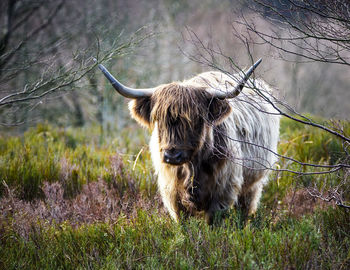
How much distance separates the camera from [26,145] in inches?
233

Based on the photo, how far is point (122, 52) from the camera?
14.2 ft

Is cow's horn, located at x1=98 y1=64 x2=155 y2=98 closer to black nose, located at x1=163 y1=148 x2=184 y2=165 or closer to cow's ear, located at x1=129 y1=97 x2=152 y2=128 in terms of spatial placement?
cow's ear, located at x1=129 y1=97 x2=152 y2=128

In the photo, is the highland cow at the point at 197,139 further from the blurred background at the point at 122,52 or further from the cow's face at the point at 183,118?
the blurred background at the point at 122,52

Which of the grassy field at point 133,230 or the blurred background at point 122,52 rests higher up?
the blurred background at point 122,52

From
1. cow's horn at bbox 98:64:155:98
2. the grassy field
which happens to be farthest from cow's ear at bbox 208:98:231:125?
the grassy field

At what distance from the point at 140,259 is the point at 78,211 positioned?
1237 millimetres

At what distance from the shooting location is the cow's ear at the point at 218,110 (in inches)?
144

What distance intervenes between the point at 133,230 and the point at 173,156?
72 centimetres

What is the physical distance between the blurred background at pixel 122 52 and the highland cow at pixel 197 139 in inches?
14.4

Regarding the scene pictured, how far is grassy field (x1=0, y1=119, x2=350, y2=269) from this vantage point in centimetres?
281

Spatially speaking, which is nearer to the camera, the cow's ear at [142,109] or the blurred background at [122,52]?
the blurred background at [122,52]

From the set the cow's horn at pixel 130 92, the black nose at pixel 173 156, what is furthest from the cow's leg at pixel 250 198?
the cow's horn at pixel 130 92

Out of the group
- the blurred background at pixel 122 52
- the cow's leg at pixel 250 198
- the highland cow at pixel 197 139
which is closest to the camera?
the blurred background at pixel 122 52

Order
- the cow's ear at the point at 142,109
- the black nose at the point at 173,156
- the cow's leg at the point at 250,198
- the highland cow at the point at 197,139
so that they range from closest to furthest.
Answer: the black nose at the point at 173,156 < the highland cow at the point at 197,139 < the cow's ear at the point at 142,109 < the cow's leg at the point at 250,198
